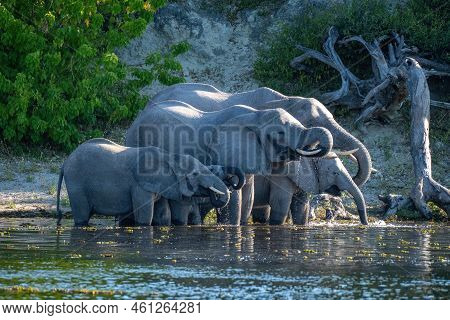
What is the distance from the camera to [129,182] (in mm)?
20375

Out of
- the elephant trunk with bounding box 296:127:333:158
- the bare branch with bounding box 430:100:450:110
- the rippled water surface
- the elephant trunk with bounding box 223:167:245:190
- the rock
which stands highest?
the rock

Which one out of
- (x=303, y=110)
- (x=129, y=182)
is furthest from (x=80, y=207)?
(x=303, y=110)

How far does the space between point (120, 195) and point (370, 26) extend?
9.63m

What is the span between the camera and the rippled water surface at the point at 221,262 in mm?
14266

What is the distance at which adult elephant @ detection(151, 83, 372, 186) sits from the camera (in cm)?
2244

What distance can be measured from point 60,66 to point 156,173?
659cm

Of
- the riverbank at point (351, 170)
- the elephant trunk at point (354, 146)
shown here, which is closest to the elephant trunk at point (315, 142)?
the elephant trunk at point (354, 146)

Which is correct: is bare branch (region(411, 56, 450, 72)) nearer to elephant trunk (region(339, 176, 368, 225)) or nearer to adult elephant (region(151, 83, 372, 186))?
adult elephant (region(151, 83, 372, 186))

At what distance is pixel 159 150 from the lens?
67.7 ft

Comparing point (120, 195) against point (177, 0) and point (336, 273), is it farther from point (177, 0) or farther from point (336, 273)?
point (177, 0)

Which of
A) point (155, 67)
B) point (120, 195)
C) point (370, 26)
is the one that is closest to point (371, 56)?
point (370, 26)

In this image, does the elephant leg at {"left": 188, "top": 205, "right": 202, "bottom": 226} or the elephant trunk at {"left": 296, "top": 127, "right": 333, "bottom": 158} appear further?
the elephant leg at {"left": 188, "top": 205, "right": 202, "bottom": 226}

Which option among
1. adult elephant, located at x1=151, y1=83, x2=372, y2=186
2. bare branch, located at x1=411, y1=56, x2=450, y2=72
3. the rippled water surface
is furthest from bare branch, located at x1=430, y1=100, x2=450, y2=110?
the rippled water surface

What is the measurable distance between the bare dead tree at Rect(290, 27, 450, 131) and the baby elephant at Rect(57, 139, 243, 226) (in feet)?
22.6
